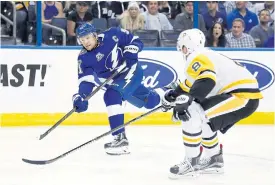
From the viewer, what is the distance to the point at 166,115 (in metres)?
6.40

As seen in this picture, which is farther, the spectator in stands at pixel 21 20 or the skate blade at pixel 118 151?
the spectator in stands at pixel 21 20

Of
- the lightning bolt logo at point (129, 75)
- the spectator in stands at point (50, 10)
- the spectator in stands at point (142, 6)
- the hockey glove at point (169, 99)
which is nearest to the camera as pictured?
the hockey glove at point (169, 99)

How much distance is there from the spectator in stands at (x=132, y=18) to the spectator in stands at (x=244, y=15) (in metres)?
0.91

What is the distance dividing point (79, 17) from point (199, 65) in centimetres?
284

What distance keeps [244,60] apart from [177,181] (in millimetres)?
Result: 2802

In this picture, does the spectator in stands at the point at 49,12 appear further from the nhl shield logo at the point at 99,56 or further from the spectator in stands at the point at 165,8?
the nhl shield logo at the point at 99,56

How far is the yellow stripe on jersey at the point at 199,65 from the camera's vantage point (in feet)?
12.5

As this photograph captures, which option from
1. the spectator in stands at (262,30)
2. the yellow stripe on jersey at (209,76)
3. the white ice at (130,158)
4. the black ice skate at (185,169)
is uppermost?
the yellow stripe on jersey at (209,76)

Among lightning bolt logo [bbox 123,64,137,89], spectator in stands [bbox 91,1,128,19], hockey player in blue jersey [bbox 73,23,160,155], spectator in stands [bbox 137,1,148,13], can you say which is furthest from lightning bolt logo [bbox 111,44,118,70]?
spectator in stands [bbox 137,1,148,13]

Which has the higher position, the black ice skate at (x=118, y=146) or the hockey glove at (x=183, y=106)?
the hockey glove at (x=183, y=106)

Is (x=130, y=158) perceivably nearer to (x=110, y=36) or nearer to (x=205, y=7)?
(x=110, y=36)

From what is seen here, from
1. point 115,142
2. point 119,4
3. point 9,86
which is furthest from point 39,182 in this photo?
point 119,4

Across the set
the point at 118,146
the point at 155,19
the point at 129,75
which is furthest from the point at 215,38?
the point at 118,146

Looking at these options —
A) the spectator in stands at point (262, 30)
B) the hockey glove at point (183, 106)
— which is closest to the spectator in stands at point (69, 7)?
the spectator in stands at point (262, 30)
